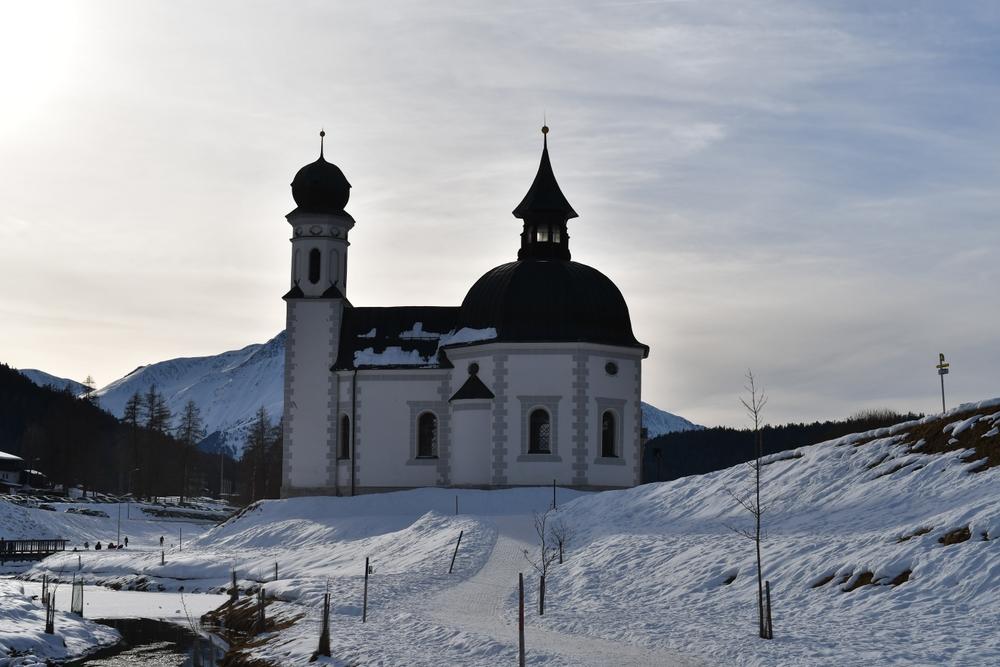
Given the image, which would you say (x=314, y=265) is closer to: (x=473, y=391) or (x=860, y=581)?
(x=473, y=391)

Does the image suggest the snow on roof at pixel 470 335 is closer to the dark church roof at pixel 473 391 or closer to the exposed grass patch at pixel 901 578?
the dark church roof at pixel 473 391

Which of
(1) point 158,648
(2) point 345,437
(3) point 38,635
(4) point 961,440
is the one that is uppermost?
(2) point 345,437

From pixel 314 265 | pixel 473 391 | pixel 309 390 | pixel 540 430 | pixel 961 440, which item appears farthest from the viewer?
pixel 314 265

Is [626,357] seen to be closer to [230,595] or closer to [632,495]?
[632,495]

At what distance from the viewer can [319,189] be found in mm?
59812

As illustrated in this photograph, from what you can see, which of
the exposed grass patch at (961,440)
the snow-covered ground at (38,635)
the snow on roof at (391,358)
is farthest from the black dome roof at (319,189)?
the exposed grass patch at (961,440)

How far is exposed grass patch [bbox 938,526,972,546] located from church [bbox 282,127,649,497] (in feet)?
93.7

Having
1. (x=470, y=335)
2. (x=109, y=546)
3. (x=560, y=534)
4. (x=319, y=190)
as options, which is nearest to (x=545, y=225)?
(x=470, y=335)

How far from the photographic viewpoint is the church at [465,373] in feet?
176

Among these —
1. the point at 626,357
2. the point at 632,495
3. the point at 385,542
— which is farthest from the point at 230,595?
the point at 626,357

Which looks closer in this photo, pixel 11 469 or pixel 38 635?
Result: pixel 38 635

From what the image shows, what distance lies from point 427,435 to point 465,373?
3.83 m

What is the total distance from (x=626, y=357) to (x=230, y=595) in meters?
22.7

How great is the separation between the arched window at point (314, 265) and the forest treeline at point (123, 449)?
1687 inches
